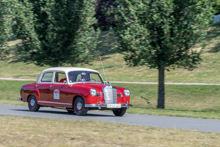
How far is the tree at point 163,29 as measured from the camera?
19.0 meters

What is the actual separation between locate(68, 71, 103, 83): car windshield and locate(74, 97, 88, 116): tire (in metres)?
0.97

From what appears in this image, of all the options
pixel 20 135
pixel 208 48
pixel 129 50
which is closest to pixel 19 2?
pixel 129 50

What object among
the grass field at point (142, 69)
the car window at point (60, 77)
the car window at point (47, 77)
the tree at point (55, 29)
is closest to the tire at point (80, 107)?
the car window at point (60, 77)

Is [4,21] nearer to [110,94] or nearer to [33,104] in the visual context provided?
[33,104]

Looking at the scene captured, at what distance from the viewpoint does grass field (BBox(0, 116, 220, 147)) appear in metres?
7.67

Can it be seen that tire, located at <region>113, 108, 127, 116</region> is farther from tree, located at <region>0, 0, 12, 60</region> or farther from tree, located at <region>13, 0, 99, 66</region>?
tree, located at <region>0, 0, 12, 60</region>

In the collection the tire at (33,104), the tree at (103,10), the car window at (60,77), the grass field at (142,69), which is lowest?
the tire at (33,104)

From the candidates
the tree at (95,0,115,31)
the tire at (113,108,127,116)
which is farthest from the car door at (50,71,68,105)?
the tree at (95,0,115,31)

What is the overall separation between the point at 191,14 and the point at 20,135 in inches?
501

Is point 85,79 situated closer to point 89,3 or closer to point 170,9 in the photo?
point 170,9

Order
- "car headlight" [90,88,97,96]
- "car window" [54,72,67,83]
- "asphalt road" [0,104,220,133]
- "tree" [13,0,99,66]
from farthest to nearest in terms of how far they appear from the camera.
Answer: "tree" [13,0,99,66] → "car window" [54,72,67,83] → "car headlight" [90,88,97,96] → "asphalt road" [0,104,220,133]

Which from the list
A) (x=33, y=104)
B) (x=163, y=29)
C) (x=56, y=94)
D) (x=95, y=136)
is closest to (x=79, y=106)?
(x=56, y=94)

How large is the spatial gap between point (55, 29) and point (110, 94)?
1062 centimetres

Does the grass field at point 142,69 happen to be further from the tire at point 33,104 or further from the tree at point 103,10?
the tire at point 33,104
